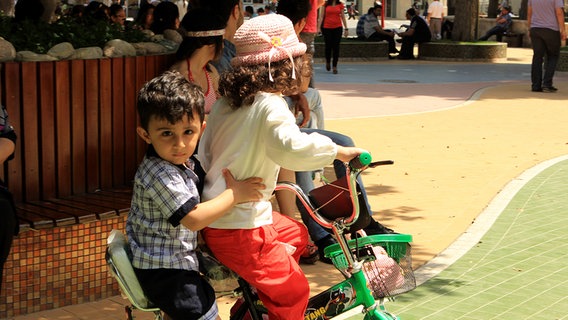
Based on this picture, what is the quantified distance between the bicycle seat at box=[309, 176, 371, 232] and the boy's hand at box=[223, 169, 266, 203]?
31cm

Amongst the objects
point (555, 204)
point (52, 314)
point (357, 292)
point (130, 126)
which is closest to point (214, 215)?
point (357, 292)

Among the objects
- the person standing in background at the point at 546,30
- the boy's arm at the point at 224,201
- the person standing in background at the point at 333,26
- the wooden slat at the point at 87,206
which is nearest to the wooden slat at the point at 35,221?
the wooden slat at the point at 87,206

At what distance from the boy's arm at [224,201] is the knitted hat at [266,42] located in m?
0.47

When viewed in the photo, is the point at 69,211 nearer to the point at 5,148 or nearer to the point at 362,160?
the point at 5,148

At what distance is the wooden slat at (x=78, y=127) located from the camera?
596 cm

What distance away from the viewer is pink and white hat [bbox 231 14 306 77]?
391 cm

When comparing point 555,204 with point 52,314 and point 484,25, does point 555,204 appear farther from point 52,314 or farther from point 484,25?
point 484,25

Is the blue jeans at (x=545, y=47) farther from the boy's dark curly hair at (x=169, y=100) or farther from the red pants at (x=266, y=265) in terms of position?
the boy's dark curly hair at (x=169, y=100)

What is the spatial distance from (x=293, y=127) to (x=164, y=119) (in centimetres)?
52

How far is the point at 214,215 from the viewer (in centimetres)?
361

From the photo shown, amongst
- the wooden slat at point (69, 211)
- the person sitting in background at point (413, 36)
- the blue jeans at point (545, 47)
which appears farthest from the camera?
the person sitting in background at point (413, 36)

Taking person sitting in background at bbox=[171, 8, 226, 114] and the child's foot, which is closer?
person sitting in background at bbox=[171, 8, 226, 114]

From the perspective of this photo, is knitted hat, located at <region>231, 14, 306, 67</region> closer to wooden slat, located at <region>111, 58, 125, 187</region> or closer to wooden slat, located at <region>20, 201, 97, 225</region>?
wooden slat, located at <region>20, 201, 97, 225</region>

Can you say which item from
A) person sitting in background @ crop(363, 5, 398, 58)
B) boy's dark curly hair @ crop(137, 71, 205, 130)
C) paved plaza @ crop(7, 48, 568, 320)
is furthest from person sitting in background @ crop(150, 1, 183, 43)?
person sitting in background @ crop(363, 5, 398, 58)
